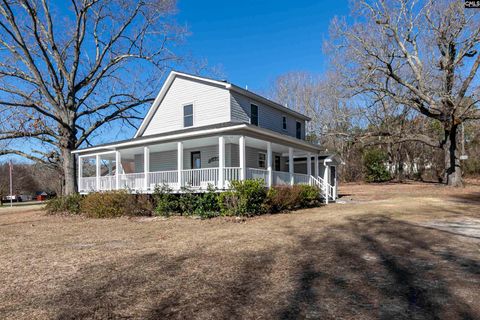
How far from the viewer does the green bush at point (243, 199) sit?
12359 mm

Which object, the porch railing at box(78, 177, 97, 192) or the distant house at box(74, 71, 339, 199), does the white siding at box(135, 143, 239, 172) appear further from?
the porch railing at box(78, 177, 97, 192)

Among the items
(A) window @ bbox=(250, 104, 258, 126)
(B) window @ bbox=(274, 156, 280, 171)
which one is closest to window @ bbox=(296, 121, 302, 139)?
(B) window @ bbox=(274, 156, 280, 171)

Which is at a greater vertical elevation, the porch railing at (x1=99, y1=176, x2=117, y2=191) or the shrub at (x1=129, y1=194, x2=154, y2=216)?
the porch railing at (x1=99, y1=176, x2=117, y2=191)

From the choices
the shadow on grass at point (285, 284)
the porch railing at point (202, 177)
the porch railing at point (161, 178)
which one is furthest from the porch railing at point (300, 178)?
the shadow on grass at point (285, 284)

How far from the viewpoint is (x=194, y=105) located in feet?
60.3

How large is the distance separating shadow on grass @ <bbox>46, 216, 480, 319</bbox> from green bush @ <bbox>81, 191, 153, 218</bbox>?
8.22 metres

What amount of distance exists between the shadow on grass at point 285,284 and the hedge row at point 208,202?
5399 millimetres

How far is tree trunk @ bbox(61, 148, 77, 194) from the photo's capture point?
21.4 metres

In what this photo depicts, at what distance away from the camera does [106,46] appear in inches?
909

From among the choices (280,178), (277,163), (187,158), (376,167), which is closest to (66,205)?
(187,158)

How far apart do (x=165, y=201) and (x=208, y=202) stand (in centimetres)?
215

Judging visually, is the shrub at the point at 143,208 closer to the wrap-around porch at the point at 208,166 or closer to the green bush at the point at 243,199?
the wrap-around porch at the point at 208,166

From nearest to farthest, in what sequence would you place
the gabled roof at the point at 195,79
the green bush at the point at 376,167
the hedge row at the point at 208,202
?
the hedge row at the point at 208,202
the gabled roof at the point at 195,79
the green bush at the point at 376,167

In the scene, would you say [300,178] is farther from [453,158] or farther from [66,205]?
[66,205]
